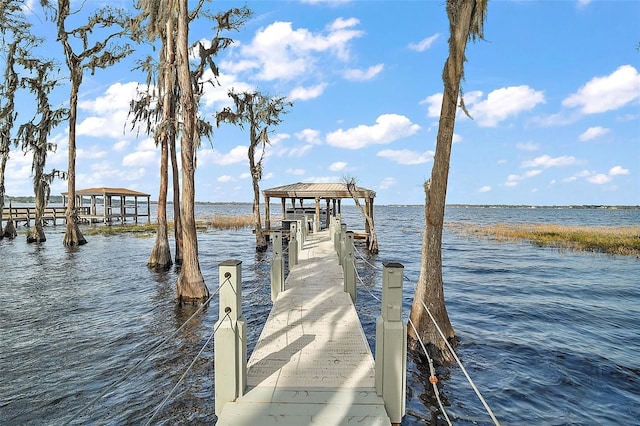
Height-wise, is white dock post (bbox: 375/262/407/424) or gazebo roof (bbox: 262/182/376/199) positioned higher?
gazebo roof (bbox: 262/182/376/199)

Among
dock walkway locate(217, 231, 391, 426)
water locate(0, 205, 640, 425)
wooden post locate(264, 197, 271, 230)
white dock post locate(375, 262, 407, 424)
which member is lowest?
water locate(0, 205, 640, 425)

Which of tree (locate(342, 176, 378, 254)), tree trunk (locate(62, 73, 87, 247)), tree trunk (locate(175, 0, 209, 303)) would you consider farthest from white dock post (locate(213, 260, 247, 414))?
tree trunk (locate(62, 73, 87, 247))

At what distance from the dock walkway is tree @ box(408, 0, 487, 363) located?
175 centimetres

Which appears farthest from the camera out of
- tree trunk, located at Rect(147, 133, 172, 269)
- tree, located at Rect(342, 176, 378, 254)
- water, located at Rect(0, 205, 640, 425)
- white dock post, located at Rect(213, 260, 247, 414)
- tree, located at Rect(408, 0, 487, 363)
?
tree, located at Rect(342, 176, 378, 254)

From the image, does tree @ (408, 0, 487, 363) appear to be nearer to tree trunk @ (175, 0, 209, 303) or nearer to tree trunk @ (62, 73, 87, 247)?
tree trunk @ (175, 0, 209, 303)

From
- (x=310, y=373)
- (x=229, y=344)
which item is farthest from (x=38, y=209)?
(x=310, y=373)

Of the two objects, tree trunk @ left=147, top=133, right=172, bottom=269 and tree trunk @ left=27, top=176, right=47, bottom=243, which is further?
tree trunk @ left=27, top=176, right=47, bottom=243

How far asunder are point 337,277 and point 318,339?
442 centimetres

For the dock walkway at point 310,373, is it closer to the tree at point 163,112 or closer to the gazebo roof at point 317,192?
the tree at point 163,112

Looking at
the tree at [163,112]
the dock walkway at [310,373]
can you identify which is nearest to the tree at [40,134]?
the tree at [163,112]

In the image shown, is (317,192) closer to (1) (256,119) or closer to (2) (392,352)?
(1) (256,119)

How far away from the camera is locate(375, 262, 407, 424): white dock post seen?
391 centimetres

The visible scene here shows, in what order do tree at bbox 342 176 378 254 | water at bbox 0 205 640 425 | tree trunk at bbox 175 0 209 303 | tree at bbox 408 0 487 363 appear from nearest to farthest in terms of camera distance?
water at bbox 0 205 640 425, tree at bbox 408 0 487 363, tree trunk at bbox 175 0 209 303, tree at bbox 342 176 378 254

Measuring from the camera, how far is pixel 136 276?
16797mm
